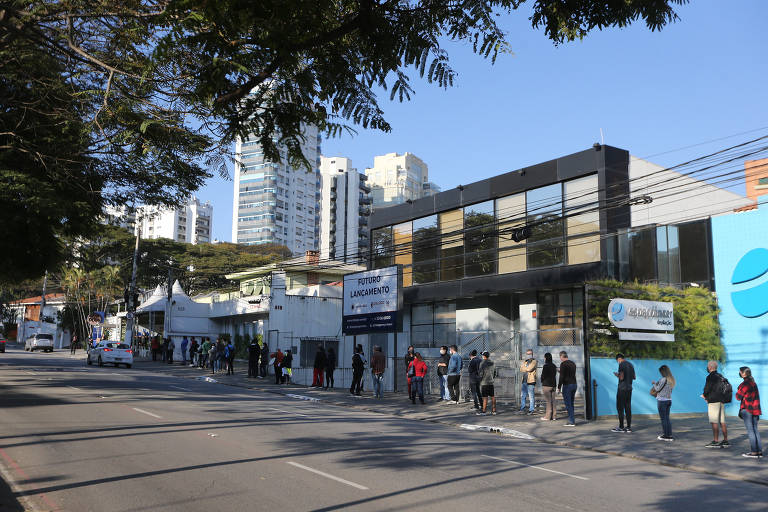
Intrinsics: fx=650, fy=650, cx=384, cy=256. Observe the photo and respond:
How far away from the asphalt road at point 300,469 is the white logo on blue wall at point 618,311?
513 centimetres

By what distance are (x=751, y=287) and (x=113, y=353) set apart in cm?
3223

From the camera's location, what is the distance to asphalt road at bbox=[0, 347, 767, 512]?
7684 mm

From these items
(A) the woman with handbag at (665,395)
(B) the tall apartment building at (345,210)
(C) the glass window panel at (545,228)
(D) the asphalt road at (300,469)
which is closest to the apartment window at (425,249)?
(C) the glass window panel at (545,228)

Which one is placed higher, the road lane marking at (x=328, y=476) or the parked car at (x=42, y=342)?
the parked car at (x=42, y=342)

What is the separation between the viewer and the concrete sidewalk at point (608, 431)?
40.7ft

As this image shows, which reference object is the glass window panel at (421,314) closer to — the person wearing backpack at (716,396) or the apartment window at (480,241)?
the apartment window at (480,241)

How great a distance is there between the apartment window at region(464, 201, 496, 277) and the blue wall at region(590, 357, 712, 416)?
366 inches

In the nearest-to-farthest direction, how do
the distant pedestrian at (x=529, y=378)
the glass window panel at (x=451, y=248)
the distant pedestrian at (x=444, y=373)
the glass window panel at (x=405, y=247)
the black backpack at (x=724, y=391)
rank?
1. the black backpack at (x=724, y=391)
2. the distant pedestrian at (x=529, y=378)
3. the distant pedestrian at (x=444, y=373)
4. the glass window panel at (x=451, y=248)
5. the glass window panel at (x=405, y=247)

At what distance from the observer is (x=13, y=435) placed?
38.3 feet

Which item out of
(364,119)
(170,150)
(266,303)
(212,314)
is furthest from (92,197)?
(212,314)

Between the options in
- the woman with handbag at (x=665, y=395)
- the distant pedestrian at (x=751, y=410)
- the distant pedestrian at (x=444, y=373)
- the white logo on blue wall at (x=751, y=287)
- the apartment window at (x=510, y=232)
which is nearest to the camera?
the distant pedestrian at (x=751, y=410)

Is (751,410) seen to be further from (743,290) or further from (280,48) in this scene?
(280,48)

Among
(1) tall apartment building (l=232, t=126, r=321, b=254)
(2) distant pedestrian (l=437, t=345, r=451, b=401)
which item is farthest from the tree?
(1) tall apartment building (l=232, t=126, r=321, b=254)

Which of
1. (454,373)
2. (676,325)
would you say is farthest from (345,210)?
(676,325)
